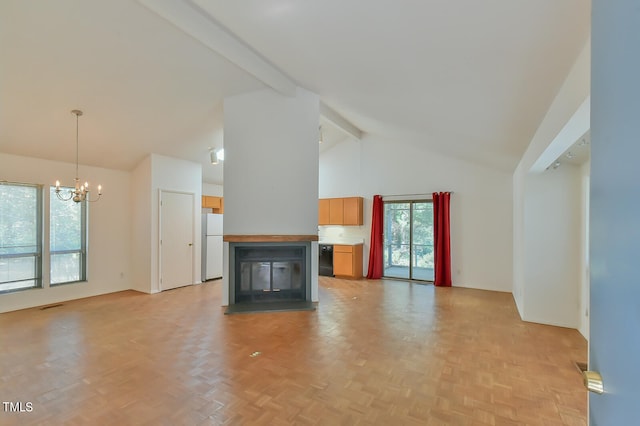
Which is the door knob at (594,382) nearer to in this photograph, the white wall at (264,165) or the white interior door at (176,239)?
the white wall at (264,165)

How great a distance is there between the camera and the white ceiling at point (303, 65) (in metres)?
1.93

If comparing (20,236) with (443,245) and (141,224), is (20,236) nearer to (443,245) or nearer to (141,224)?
(141,224)

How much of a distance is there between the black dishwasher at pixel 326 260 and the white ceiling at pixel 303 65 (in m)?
3.66

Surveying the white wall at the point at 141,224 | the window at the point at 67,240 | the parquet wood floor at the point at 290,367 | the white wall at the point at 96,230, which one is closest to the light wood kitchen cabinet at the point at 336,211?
the parquet wood floor at the point at 290,367

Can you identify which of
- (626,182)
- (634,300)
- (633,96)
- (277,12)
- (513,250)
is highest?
(277,12)

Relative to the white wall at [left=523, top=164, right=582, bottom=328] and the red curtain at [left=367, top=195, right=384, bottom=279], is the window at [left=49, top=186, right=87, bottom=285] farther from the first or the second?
the white wall at [left=523, top=164, right=582, bottom=328]

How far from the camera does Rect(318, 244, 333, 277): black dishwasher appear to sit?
294 inches

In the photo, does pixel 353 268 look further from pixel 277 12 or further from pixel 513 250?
pixel 277 12

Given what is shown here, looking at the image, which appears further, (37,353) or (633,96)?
(37,353)

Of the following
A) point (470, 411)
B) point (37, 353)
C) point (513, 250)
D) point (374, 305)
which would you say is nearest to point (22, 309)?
point (37, 353)

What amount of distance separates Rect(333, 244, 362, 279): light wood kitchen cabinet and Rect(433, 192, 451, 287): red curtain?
1.81 metres

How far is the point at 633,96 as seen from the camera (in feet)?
1.85

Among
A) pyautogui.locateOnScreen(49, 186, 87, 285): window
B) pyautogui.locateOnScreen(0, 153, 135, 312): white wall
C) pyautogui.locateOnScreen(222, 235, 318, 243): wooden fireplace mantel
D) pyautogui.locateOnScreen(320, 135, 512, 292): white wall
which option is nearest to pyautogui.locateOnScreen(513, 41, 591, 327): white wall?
pyautogui.locateOnScreen(320, 135, 512, 292): white wall

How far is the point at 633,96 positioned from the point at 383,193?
263 inches
